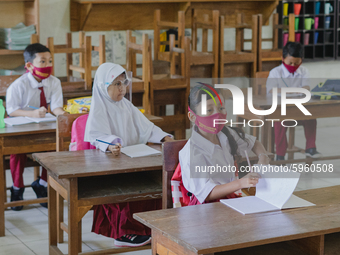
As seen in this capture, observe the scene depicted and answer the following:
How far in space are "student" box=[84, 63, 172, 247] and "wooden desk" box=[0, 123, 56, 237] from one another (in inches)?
20.5

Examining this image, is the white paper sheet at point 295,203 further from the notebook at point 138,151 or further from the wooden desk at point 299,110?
the wooden desk at point 299,110

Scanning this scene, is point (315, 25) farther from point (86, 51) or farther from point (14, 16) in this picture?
point (14, 16)

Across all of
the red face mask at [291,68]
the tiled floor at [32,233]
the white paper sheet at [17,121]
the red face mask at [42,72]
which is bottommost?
the tiled floor at [32,233]

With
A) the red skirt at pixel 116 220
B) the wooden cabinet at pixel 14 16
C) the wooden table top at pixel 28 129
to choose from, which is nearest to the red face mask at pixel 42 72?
the wooden table top at pixel 28 129

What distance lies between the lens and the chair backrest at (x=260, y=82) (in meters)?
4.98

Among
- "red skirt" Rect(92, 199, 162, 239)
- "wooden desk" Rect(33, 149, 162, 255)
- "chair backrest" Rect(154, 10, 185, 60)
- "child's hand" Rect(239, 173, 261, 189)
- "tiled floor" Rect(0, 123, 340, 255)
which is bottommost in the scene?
"tiled floor" Rect(0, 123, 340, 255)

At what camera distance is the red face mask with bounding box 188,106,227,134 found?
6.48 ft

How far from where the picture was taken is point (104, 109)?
282cm

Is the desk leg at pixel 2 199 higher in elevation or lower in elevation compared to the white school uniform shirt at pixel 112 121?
lower

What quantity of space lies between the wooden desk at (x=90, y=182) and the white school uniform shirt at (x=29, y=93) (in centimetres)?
128

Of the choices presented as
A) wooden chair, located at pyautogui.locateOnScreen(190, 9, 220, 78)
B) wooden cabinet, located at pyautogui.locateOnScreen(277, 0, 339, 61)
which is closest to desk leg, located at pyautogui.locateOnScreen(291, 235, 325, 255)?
wooden chair, located at pyautogui.locateOnScreen(190, 9, 220, 78)

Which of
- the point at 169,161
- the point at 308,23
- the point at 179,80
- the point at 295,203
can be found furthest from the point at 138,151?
the point at 308,23

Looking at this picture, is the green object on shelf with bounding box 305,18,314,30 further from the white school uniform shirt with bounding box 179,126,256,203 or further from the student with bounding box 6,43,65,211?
the white school uniform shirt with bounding box 179,126,256,203

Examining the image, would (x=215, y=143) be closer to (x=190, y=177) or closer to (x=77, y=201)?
(x=190, y=177)
